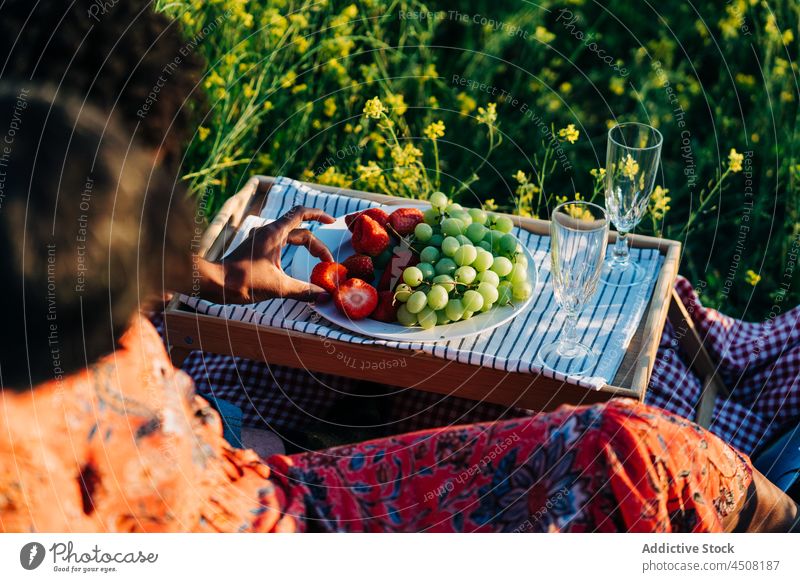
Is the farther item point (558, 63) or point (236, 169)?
point (558, 63)

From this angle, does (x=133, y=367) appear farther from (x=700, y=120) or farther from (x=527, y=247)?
(x=700, y=120)

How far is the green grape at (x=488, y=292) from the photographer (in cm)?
156

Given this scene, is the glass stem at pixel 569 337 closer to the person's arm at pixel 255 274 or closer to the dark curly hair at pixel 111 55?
the person's arm at pixel 255 274

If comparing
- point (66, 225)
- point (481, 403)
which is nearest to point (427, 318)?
point (481, 403)

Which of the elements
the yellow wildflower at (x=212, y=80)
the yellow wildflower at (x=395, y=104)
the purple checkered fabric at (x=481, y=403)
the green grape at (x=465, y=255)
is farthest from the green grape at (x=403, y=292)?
the yellow wildflower at (x=212, y=80)

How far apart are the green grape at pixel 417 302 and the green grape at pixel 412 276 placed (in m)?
0.03

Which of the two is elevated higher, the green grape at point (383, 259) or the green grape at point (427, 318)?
the green grape at point (383, 259)

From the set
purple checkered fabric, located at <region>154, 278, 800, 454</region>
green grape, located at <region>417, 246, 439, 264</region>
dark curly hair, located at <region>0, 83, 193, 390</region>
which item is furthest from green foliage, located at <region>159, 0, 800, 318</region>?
dark curly hair, located at <region>0, 83, 193, 390</region>

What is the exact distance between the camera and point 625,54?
2.86m

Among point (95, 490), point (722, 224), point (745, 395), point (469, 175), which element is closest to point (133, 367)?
point (95, 490)

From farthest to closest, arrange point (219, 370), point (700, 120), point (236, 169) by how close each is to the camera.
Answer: point (700, 120)
point (236, 169)
point (219, 370)

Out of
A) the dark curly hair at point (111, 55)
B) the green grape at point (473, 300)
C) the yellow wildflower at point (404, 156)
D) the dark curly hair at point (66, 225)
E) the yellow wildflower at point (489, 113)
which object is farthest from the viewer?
the yellow wildflower at point (404, 156)

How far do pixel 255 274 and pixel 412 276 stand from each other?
27 centimetres

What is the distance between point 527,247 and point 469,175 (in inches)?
31.3
